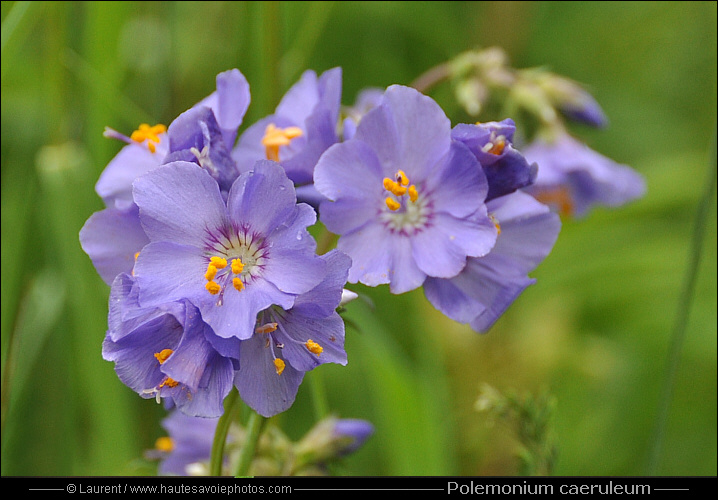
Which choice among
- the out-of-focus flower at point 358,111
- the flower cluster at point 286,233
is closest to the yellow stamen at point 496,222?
the flower cluster at point 286,233

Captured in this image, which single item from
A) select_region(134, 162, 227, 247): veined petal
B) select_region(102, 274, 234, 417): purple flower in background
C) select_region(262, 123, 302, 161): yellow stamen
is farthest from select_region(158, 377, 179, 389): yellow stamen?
select_region(262, 123, 302, 161): yellow stamen

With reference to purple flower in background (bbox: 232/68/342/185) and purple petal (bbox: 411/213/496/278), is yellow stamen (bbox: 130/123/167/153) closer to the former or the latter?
purple flower in background (bbox: 232/68/342/185)

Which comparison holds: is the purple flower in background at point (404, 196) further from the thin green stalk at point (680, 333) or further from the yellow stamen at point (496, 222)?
the thin green stalk at point (680, 333)

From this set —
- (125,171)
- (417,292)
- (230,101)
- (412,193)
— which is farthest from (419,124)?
(417,292)

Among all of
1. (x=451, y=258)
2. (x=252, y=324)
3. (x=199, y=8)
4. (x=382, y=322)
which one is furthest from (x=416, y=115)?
(x=199, y=8)

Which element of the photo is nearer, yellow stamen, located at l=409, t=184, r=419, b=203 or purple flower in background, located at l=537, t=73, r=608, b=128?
yellow stamen, located at l=409, t=184, r=419, b=203

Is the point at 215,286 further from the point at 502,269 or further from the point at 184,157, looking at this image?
the point at 502,269

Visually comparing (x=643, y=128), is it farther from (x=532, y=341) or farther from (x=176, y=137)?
(x=176, y=137)
